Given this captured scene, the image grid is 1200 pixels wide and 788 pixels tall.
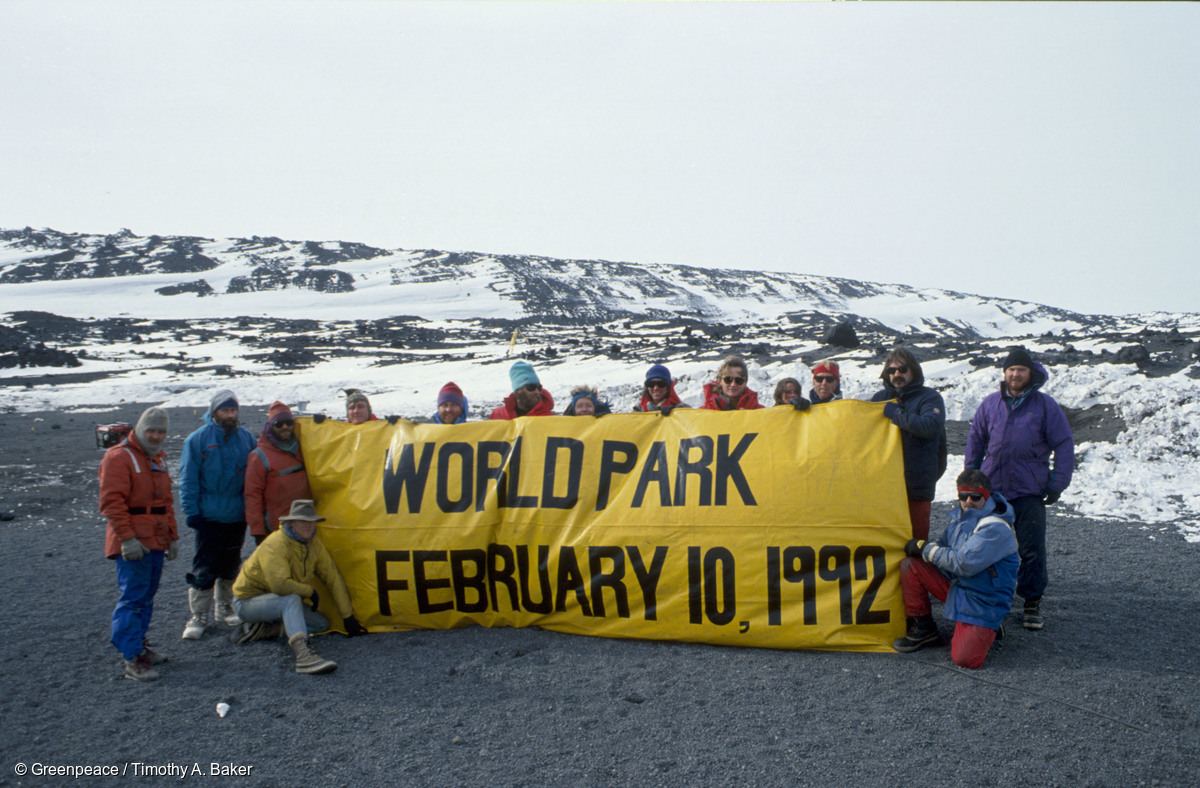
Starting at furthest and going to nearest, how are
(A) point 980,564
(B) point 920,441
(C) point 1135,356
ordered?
(C) point 1135,356 < (B) point 920,441 < (A) point 980,564

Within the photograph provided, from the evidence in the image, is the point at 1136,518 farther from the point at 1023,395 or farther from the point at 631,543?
the point at 631,543

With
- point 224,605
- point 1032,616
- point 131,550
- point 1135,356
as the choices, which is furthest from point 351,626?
point 1135,356

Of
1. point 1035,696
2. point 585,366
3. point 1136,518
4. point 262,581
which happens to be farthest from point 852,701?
point 585,366

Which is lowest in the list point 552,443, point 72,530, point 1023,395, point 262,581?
point 72,530

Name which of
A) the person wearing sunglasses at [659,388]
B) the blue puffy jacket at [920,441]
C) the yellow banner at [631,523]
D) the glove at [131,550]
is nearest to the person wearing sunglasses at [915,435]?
the blue puffy jacket at [920,441]

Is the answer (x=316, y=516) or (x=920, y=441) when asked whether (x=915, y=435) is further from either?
(x=316, y=516)

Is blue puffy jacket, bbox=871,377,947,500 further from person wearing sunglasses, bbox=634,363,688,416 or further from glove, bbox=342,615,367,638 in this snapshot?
glove, bbox=342,615,367,638
